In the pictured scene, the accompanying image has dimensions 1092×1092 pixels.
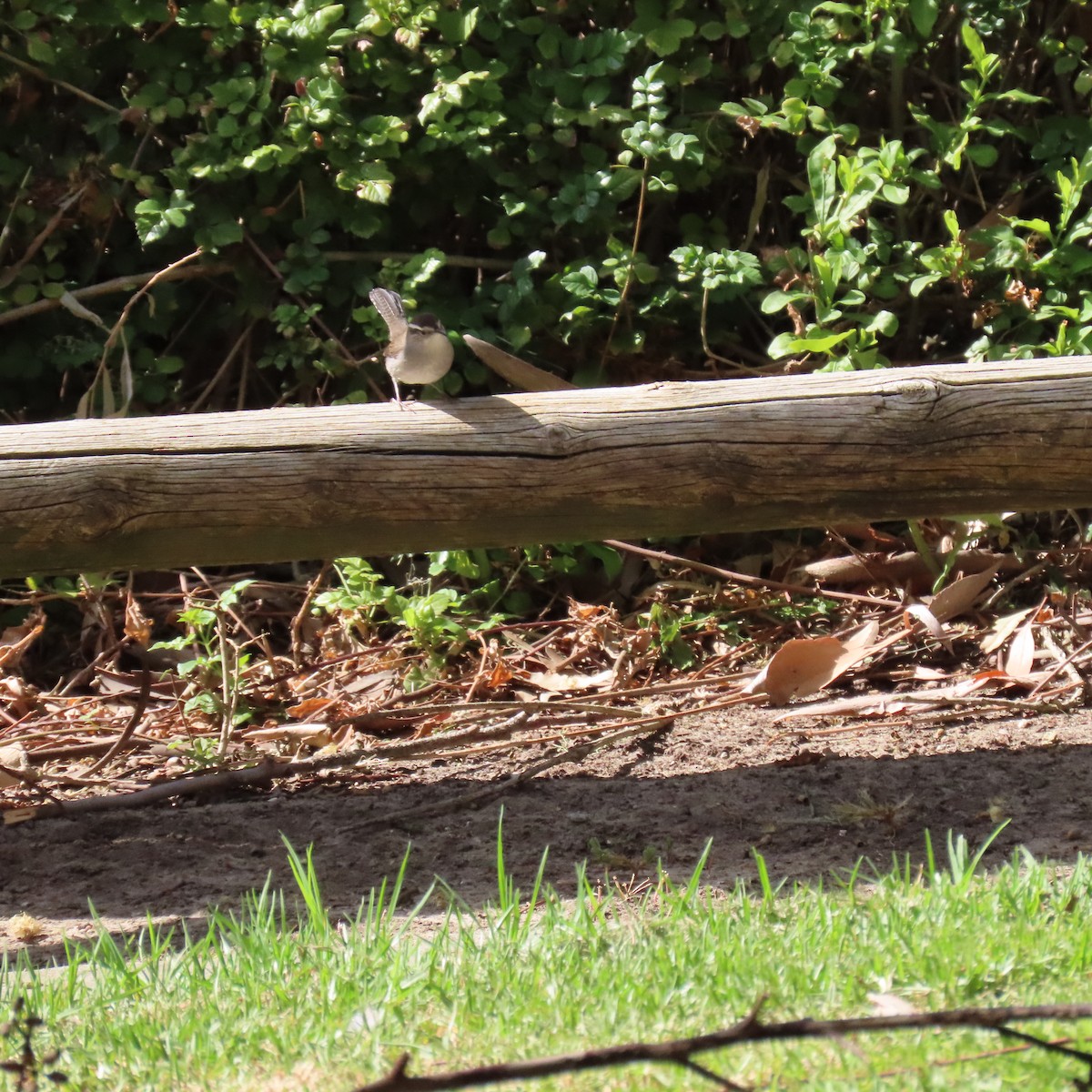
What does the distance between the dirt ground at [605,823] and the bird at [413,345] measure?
132cm

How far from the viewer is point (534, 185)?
236 inches

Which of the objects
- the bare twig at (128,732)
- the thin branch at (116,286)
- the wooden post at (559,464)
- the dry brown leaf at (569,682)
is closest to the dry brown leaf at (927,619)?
the dry brown leaf at (569,682)

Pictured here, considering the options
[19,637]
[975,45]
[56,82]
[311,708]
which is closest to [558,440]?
[311,708]

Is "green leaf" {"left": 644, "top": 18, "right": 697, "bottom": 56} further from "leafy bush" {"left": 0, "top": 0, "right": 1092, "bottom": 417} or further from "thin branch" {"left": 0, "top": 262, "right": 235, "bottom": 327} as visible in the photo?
"thin branch" {"left": 0, "top": 262, "right": 235, "bottom": 327}

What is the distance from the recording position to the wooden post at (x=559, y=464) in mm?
3566

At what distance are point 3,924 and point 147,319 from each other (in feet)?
11.5

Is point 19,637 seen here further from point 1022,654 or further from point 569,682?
point 1022,654

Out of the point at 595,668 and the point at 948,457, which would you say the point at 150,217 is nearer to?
the point at 595,668

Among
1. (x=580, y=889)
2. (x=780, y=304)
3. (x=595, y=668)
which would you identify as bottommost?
(x=595, y=668)

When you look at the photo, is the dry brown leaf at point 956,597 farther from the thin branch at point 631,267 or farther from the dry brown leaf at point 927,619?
the thin branch at point 631,267

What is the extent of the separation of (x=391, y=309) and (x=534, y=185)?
1.81 meters

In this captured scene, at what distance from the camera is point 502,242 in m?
5.81

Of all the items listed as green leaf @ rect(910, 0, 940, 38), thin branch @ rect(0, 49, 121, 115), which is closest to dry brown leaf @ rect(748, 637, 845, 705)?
green leaf @ rect(910, 0, 940, 38)

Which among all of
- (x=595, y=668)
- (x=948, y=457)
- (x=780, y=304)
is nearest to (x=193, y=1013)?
(x=948, y=457)
